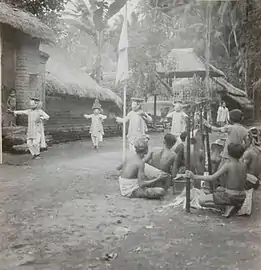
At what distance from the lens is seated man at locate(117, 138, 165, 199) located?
5.61 ft

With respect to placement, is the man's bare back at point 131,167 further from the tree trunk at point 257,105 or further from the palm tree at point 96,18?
the tree trunk at point 257,105

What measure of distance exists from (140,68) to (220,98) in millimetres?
315

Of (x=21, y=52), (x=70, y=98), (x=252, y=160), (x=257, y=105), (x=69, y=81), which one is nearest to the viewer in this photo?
(x=257, y=105)

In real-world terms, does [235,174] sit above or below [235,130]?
below

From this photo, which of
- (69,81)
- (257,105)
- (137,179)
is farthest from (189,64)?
(69,81)

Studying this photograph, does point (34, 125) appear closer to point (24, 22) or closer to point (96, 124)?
point (96, 124)

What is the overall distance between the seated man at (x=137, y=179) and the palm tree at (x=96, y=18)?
347mm

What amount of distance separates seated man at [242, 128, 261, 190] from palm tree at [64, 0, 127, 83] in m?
0.61

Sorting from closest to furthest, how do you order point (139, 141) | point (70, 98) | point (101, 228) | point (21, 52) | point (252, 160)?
point (101, 228) → point (252, 160) → point (139, 141) → point (21, 52) → point (70, 98)

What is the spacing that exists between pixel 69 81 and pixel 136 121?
1.68 feet

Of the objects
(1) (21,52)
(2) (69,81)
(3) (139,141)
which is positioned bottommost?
(3) (139,141)

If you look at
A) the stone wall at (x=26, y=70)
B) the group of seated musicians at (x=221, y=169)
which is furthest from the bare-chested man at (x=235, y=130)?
the stone wall at (x=26, y=70)

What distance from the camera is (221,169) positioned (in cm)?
164

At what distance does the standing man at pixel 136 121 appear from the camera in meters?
1.71
